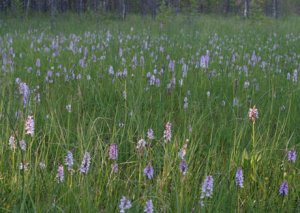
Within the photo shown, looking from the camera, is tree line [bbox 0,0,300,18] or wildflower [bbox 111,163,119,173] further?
tree line [bbox 0,0,300,18]

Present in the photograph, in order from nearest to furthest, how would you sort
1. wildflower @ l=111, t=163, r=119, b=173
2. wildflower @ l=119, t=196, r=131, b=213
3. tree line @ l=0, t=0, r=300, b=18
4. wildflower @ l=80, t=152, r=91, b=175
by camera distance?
1. wildflower @ l=119, t=196, r=131, b=213
2. wildflower @ l=80, t=152, r=91, b=175
3. wildflower @ l=111, t=163, r=119, b=173
4. tree line @ l=0, t=0, r=300, b=18

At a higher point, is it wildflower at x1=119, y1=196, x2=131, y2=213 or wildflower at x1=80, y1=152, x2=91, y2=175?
wildflower at x1=80, y1=152, x2=91, y2=175

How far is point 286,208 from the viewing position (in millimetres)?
2074

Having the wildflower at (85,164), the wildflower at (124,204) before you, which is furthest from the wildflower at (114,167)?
the wildflower at (124,204)

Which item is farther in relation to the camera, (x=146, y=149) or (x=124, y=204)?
(x=146, y=149)

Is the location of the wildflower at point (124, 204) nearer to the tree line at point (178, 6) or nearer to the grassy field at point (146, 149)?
the grassy field at point (146, 149)

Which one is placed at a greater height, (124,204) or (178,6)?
(178,6)

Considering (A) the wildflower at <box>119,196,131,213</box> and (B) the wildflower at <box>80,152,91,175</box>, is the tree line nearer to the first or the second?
(B) the wildflower at <box>80,152,91,175</box>

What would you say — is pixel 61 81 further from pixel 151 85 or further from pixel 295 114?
pixel 295 114

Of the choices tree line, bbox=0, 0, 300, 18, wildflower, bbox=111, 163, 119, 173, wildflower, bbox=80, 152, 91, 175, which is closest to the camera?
wildflower, bbox=80, 152, 91, 175

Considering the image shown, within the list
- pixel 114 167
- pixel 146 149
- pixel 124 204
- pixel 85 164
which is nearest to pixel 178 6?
pixel 146 149

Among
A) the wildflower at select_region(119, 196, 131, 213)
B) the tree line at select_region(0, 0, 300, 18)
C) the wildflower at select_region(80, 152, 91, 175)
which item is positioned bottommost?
the wildflower at select_region(119, 196, 131, 213)

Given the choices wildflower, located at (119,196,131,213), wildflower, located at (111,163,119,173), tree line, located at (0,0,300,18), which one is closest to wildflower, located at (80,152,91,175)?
wildflower, located at (111,163,119,173)

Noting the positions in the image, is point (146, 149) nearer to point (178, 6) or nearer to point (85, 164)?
point (85, 164)
